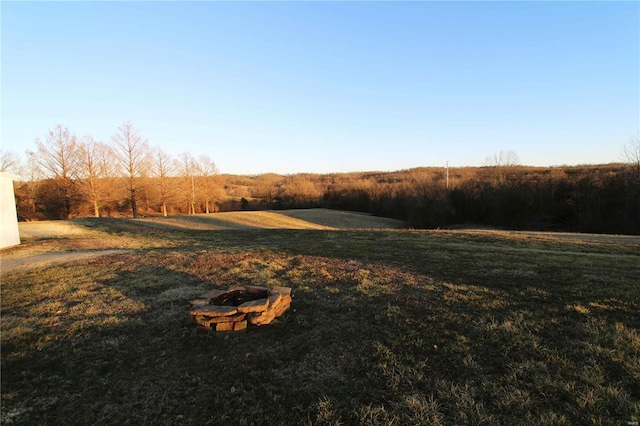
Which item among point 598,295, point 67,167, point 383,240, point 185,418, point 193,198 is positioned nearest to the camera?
point 185,418

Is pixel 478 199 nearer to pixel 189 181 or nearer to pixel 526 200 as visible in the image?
pixel 526 200

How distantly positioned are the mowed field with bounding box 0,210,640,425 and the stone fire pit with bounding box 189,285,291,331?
18 cm

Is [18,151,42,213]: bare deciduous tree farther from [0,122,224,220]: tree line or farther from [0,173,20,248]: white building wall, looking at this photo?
[0,173,20,248]: white building wall

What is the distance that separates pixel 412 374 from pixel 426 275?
4093 millimetres

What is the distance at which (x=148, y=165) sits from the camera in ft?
109

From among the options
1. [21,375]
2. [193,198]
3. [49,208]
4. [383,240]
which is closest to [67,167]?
[49,208]

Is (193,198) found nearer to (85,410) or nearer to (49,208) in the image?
(49,208)

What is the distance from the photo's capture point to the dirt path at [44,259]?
8508mm

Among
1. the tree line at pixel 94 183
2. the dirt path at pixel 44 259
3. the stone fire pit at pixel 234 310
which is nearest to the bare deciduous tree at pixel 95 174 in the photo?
the tree line at pixel 94 183

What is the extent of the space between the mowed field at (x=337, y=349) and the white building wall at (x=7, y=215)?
6484mm

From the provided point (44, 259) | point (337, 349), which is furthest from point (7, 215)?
point (337, 349)

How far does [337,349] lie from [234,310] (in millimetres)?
1622

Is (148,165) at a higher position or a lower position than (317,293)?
higher

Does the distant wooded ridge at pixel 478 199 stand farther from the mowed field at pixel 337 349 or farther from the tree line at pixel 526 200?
the mowed field at pixel 337 349
